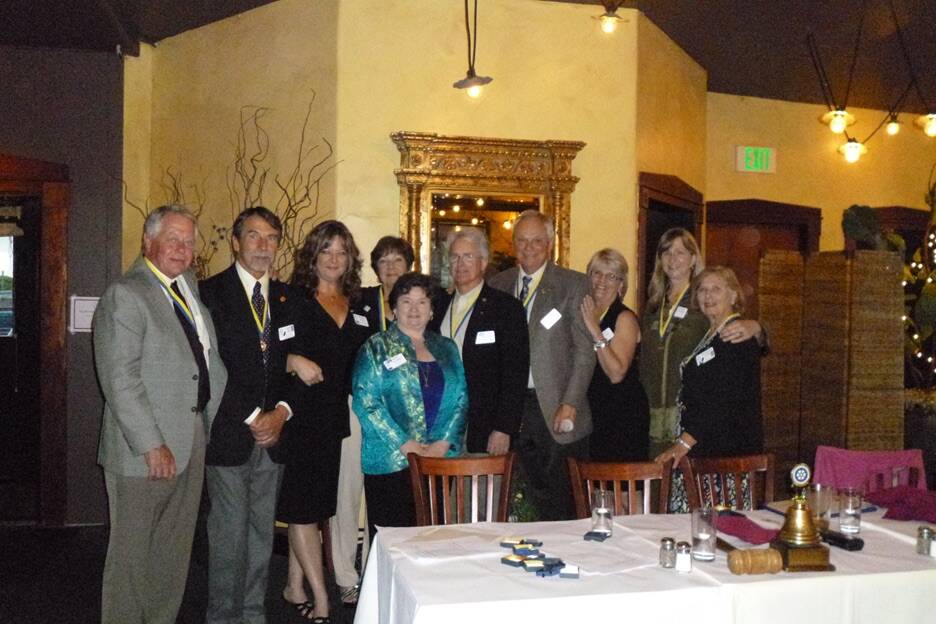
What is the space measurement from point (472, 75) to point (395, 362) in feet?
7.27

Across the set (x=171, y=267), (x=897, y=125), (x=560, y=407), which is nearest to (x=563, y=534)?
(x=560, y=407)

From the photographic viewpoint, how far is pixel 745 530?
99.2 inches

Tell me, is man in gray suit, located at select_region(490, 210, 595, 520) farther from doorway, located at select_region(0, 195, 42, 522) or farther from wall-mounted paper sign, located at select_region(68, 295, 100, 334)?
doorway, located at select_region(0, 195, 42, 522)

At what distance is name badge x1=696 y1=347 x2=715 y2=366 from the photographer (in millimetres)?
3605

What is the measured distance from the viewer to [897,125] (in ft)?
24.8

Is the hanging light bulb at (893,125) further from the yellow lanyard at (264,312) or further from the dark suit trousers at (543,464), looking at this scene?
the yellow lanyard at (264,312)

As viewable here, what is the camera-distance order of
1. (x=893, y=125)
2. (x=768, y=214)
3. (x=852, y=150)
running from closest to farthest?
(x=852, y=150) < (x=893, y=125) < (x=768, y=214)

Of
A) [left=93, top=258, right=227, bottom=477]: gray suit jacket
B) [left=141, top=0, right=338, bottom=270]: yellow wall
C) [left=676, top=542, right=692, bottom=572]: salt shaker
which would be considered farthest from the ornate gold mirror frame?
[left=676, top=542, right=692, bottom=572]: salt shaker

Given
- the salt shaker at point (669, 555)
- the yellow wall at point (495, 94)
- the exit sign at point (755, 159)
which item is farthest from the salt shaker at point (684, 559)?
the exit sign at point (755, 159)

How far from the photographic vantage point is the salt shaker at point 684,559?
2.22 m

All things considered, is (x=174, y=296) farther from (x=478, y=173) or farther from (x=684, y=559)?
(x=478, y=173)

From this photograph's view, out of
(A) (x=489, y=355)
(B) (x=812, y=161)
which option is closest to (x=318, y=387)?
(A) (x=489, y=355)

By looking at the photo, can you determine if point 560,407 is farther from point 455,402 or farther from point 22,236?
point 22,236

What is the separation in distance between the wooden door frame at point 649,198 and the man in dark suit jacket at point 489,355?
89.0 inches
